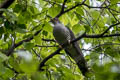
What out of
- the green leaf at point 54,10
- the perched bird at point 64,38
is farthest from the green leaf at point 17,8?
the perched bird at point 64,38

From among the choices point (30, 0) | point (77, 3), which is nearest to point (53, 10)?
point (77, 3)

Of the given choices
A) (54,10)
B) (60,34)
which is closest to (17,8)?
(54,10)

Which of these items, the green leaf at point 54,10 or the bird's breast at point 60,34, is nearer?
the green leaf at point 54,10

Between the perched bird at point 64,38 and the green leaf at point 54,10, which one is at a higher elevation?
the green leaf at point 54,10

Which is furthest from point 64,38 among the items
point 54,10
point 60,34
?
point 54,10

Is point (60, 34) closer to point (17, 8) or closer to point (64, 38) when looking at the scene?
point (64, 38)

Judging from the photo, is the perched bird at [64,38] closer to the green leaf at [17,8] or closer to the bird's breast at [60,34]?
the bird's breast at [60,34]

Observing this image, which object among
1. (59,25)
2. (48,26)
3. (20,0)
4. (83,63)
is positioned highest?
(20,0)

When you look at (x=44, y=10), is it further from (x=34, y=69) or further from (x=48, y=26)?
(x=34, y=69)

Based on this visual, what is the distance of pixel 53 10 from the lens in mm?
1482

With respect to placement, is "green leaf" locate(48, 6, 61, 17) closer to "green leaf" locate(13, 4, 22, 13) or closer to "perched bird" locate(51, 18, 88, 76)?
"green leaf" locate(13, 4, 22, 13)

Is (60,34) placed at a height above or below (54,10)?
below

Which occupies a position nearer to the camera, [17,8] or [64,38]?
[17,8]

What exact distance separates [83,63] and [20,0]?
3.06 feet
